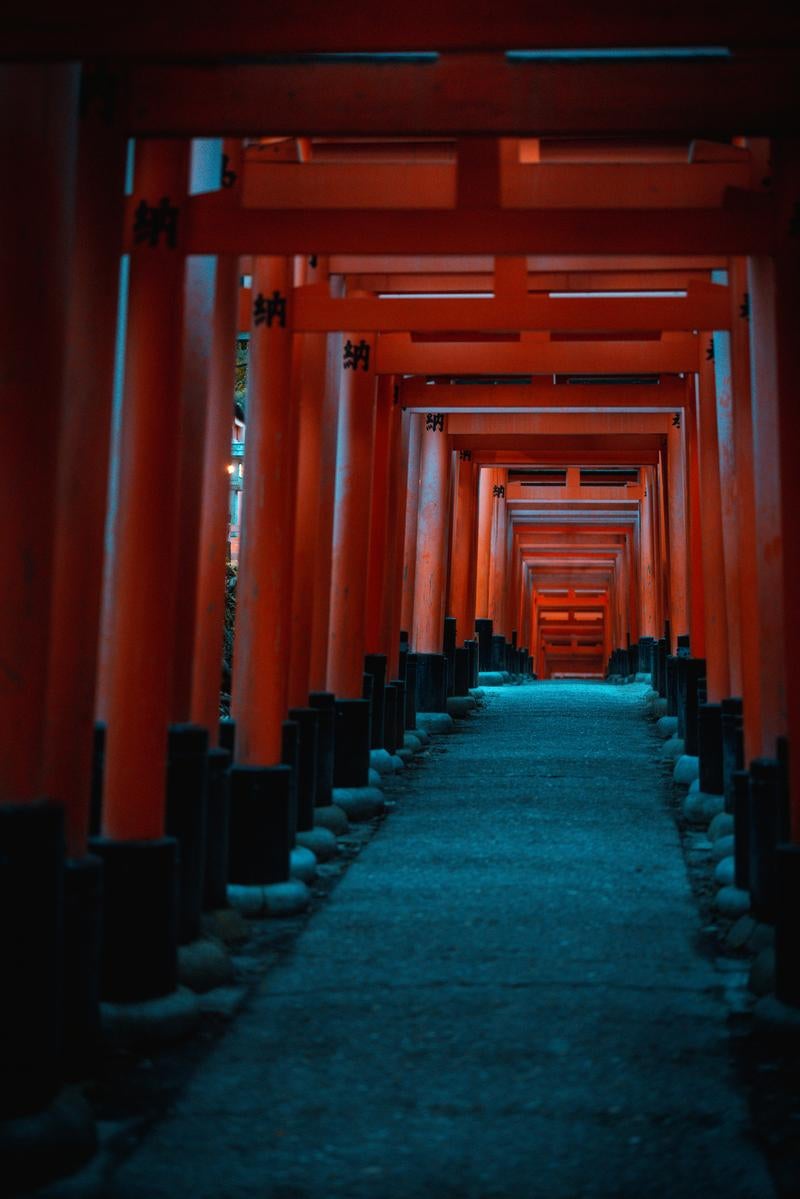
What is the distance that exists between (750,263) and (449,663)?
11.5 m

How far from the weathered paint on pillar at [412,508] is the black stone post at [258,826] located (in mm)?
8470

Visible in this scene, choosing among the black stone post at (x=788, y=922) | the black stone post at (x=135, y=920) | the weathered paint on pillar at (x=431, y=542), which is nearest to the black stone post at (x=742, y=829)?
the black stone post at (x=788, y=922)

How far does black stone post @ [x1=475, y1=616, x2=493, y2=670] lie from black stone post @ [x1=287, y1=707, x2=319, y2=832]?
15760 mm

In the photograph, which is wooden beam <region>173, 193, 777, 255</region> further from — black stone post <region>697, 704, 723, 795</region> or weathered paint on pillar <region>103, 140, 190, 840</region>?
black stone post <region>697, 704, 723, 795</region>

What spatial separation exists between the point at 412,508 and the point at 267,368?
8321 millimetres

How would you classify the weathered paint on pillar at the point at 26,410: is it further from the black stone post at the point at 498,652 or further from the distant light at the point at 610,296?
the black stone post at the point at 498,652

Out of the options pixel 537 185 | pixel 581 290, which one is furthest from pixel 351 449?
pixel 537 185

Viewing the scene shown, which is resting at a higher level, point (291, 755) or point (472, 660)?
point (472, 660)

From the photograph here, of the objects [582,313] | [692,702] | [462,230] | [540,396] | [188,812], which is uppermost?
[540,396]

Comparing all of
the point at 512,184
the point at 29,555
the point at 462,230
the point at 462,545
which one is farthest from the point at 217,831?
the point at 462,545

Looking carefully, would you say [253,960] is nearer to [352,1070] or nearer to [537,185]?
[352,1070]

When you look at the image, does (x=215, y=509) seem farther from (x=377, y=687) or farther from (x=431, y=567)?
(x=431, y=567)

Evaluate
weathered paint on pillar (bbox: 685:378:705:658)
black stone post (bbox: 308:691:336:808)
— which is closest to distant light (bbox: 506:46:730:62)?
black stone post (bbox: 308:691:336:808)

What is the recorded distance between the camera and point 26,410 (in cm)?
377
